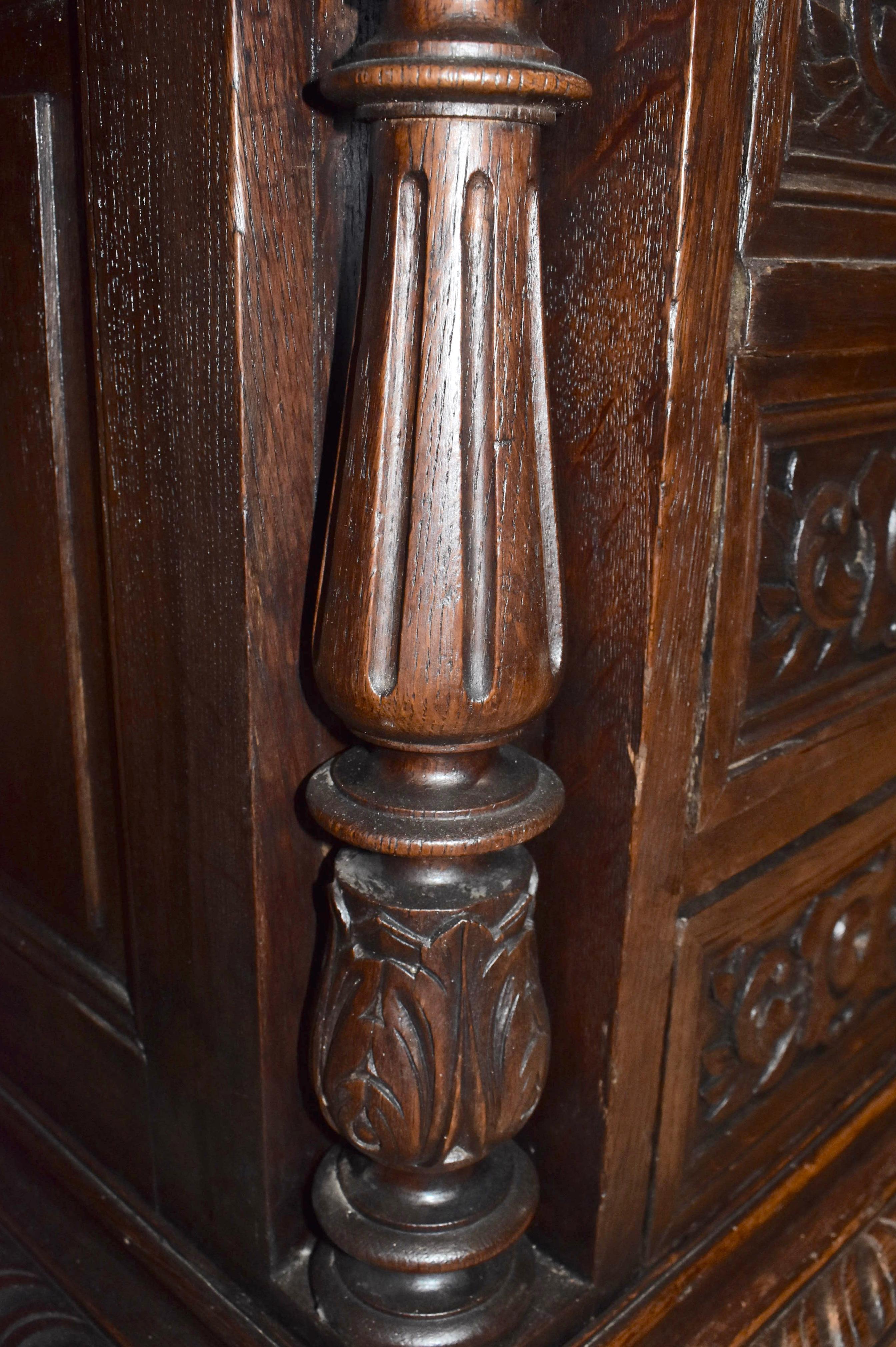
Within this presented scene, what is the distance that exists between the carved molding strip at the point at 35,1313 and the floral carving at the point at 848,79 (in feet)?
3.24

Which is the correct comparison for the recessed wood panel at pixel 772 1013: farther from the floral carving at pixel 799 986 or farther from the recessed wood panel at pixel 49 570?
the recessed wood panel at pixel 49 570

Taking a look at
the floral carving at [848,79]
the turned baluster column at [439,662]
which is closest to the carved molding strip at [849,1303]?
the turned baluster column at [439,662]

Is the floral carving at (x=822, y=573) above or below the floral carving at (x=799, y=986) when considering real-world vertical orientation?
above

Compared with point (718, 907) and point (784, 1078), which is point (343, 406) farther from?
point (784, 1078)

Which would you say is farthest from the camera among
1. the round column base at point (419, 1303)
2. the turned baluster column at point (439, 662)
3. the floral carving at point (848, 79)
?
the round column base at point (419, 1303)

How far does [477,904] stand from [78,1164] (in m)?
0.57

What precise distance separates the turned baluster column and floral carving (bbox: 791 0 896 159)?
215 millimetres

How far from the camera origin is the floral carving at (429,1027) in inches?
29.5

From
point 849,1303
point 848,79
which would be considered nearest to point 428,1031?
point 849,1303

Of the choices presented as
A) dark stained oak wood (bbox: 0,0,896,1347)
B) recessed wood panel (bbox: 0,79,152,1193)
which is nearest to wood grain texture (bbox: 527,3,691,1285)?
dark stained oak wood (bbox: 0,0,896,1347)

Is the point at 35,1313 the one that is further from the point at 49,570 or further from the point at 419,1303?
the point at 49,570

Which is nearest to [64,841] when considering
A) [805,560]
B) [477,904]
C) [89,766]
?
[89,766]

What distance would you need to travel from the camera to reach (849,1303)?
994 mm

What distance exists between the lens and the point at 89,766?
96 centimetres
